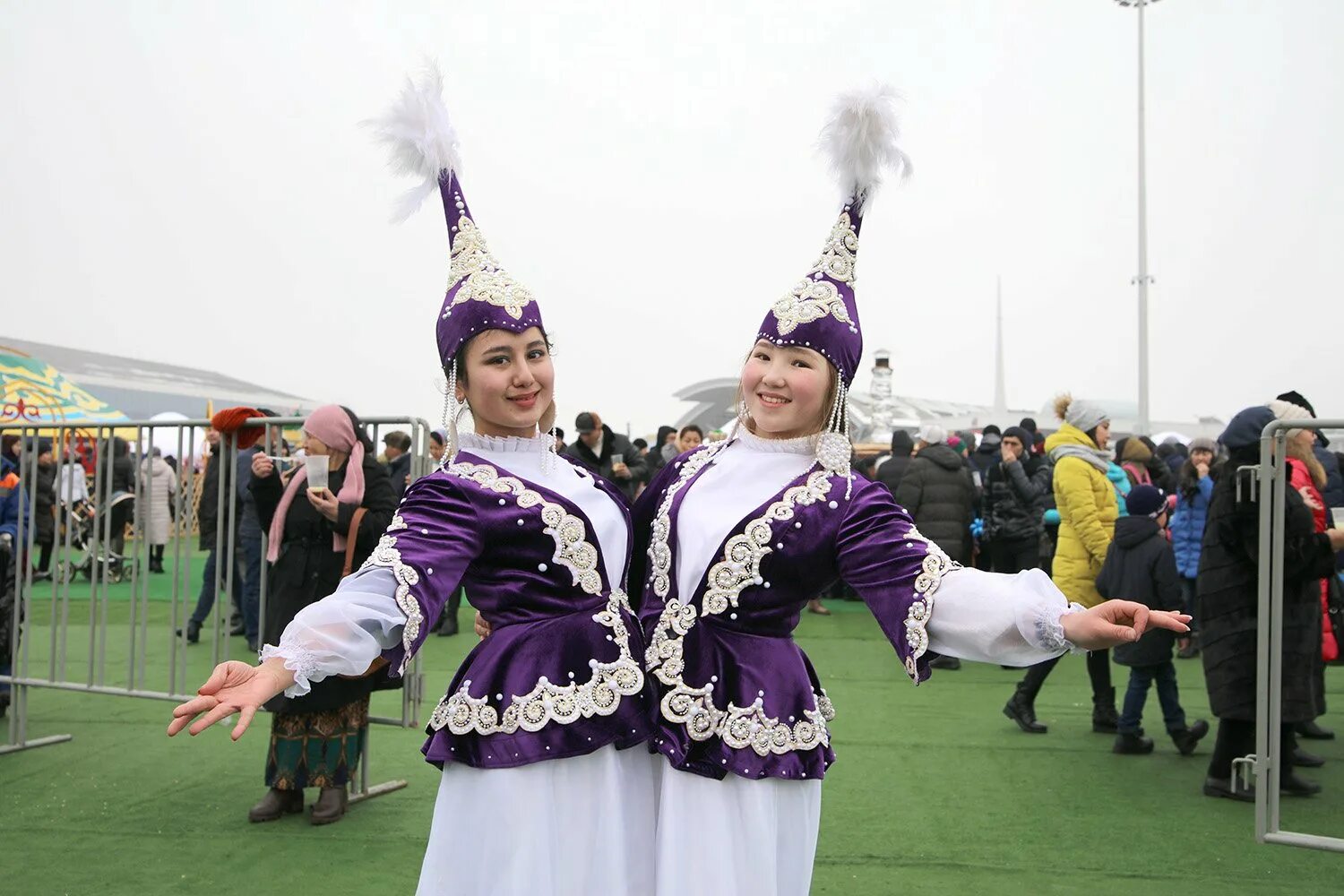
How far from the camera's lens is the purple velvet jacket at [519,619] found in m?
2.26

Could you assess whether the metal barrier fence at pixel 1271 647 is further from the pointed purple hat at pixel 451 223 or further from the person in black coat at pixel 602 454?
the person in black coat at pixel 602 454

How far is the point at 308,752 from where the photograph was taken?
14.7ft

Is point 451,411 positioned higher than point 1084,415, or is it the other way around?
point 1084,415

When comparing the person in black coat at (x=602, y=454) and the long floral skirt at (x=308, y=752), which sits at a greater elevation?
the person in black coat at (x=602, y=454)

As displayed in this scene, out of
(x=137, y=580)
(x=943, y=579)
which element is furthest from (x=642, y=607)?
(x=137, y=580)

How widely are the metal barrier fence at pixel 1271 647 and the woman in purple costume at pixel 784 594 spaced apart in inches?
74.0

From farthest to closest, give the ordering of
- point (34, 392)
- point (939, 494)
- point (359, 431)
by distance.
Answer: point (34, 392) < point (939, 494) < point (359, 431)

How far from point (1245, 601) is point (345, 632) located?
12.3 ft

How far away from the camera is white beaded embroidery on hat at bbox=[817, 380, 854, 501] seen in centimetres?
251

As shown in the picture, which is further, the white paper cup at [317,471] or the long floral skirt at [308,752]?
the long floral skirt at [308,752]

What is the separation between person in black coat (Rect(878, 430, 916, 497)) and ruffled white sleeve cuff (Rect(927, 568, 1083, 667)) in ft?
20.4

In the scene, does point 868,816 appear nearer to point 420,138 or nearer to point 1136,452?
point 420,138

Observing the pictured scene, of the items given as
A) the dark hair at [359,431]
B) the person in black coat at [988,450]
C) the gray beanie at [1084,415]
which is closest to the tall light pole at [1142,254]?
the person in black coat at [988,450]

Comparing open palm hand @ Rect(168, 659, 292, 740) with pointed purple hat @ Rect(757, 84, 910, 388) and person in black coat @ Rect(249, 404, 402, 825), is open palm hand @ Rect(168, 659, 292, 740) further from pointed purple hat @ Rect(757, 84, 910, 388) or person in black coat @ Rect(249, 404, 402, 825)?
person in black coat @ Rect(249, 404, 402, 825)
